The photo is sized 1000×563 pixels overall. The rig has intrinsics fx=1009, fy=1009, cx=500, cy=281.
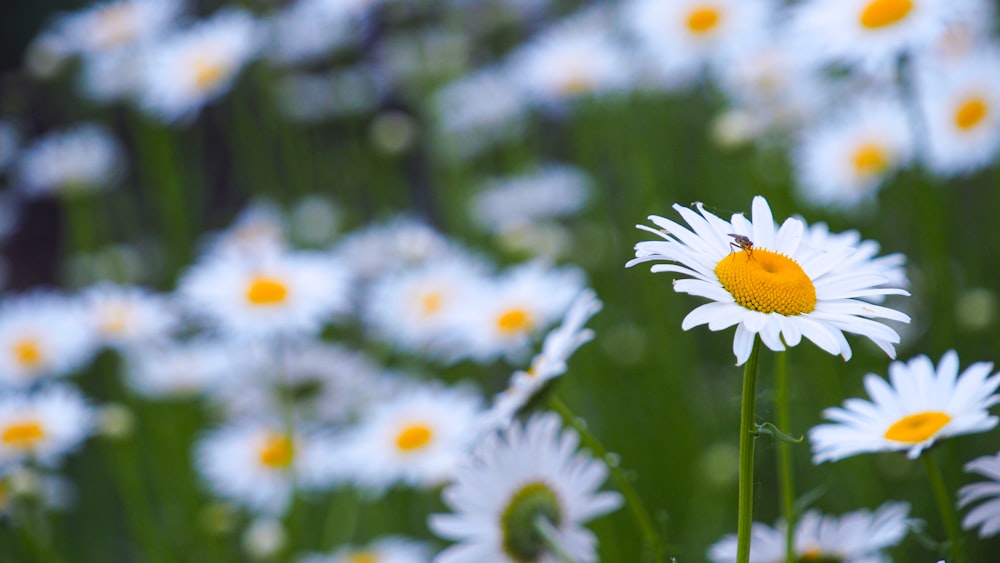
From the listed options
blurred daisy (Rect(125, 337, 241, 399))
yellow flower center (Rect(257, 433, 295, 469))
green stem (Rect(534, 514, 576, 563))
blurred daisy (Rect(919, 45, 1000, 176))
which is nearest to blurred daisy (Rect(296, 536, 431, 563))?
yellow flower center (Rect(257, 433, 295, 469))

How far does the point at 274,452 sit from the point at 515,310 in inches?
23.4

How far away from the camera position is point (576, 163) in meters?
3.21

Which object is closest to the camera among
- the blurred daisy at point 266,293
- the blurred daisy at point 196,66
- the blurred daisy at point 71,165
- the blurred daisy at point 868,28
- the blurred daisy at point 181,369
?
the blurred daisy at point 868,28

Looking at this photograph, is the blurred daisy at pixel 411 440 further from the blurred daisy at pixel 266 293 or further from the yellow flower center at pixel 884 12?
the yellow flower center at pixel 884 12

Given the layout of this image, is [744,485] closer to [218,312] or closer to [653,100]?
[218,312]

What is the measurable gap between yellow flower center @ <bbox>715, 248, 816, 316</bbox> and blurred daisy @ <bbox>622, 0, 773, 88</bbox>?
153 cm

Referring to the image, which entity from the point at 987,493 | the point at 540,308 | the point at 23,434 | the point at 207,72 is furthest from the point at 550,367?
the point at 207,72

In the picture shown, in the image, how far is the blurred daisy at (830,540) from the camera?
818 mm

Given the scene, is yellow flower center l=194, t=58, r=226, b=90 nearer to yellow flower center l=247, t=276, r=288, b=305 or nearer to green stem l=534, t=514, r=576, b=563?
yellow flower center l=247, t=276, r=288, b=305

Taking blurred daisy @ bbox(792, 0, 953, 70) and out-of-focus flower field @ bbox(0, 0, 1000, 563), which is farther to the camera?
blurred daisy @ bbox(792, 0, 953, 70)

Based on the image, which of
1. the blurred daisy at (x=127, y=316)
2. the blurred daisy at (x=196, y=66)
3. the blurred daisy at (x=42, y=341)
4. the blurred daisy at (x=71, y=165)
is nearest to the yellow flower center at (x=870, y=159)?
the blurred daisy at (x=196, y=66)

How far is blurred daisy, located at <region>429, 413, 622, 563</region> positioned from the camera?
92cm

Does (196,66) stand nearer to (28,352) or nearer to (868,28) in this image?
(28,352)

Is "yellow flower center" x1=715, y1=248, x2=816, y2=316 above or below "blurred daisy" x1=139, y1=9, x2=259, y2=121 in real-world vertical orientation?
below
